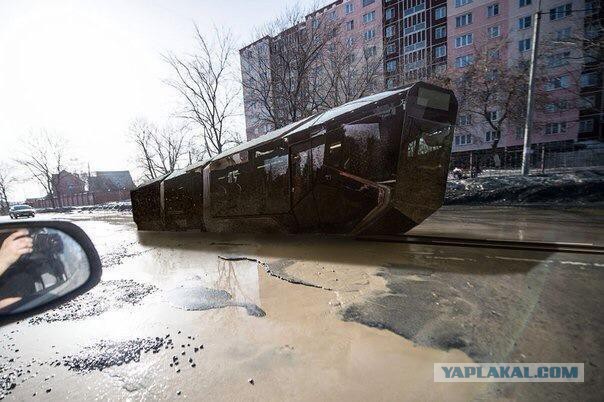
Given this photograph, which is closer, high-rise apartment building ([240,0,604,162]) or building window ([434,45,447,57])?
high-rise apartment building ([240,0,604,162])

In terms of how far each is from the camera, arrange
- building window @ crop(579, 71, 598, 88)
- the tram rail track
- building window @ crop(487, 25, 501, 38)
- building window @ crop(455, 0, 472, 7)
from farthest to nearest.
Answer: building window @ crop(455, 0, 472, 7) < building window @ crop(487, 25, 501, 38) < building window @ crop(579, 71, 598, 88) < the tram rail track

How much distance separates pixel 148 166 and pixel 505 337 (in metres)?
49.5

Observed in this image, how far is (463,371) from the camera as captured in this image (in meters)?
1.77

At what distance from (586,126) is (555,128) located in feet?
10.9

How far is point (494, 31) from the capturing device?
111 feet

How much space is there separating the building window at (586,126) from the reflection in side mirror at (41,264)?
146 ft

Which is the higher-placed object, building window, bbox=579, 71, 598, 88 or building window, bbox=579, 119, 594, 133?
building window, bbox=579, 71, 598, 88

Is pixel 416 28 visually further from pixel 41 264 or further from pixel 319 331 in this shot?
pixel 41 264

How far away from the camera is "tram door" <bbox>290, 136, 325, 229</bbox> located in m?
5.64

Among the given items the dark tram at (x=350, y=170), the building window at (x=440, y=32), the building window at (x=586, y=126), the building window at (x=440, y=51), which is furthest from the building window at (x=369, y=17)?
the dark tram at (x=350, y=170)

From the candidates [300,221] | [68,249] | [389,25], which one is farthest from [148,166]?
[68,249]

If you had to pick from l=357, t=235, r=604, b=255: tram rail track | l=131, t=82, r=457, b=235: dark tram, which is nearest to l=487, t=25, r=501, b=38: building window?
l=131, t=82, r=457, b=235: dark tram

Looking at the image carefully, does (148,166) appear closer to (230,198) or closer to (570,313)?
(230,198)

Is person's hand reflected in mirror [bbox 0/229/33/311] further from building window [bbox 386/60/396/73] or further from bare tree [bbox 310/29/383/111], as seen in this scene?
building window [bbox 386/60/396/73]
